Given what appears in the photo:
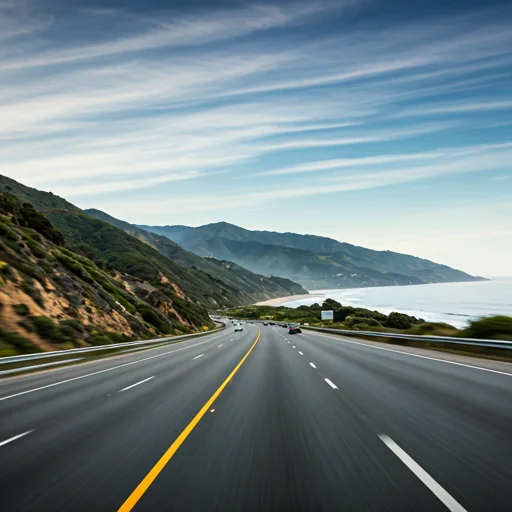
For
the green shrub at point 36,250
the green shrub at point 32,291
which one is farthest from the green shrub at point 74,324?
the green shrub at point 36,250

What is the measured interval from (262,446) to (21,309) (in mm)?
23985

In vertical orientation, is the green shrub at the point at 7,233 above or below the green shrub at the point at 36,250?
above

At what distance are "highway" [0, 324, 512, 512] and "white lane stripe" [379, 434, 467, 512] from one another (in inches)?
0.8

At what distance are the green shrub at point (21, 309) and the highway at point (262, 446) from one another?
14680mm

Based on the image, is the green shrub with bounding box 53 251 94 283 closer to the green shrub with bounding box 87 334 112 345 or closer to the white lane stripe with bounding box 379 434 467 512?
the green shrub with bounding box 87 334 112 345

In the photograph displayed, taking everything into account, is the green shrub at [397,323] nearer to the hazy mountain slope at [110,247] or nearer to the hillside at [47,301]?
the hillside at [47,301]

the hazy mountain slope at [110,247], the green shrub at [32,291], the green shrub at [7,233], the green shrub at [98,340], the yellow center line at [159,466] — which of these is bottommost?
the yellow center line at [159,466]

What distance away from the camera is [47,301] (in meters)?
30.4

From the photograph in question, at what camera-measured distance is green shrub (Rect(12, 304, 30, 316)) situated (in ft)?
84.2

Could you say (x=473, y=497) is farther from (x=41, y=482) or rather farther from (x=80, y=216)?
(x=80, y=216)

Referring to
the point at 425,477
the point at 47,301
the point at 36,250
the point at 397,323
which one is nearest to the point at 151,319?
the point at 36,250

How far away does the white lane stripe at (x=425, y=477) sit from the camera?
13.9ft

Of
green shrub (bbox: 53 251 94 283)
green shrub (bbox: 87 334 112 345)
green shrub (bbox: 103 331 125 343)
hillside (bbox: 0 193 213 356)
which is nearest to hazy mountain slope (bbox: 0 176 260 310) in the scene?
hillside (bbox: 0 193 213 356)

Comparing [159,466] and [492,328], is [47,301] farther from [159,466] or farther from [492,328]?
[159,466]
